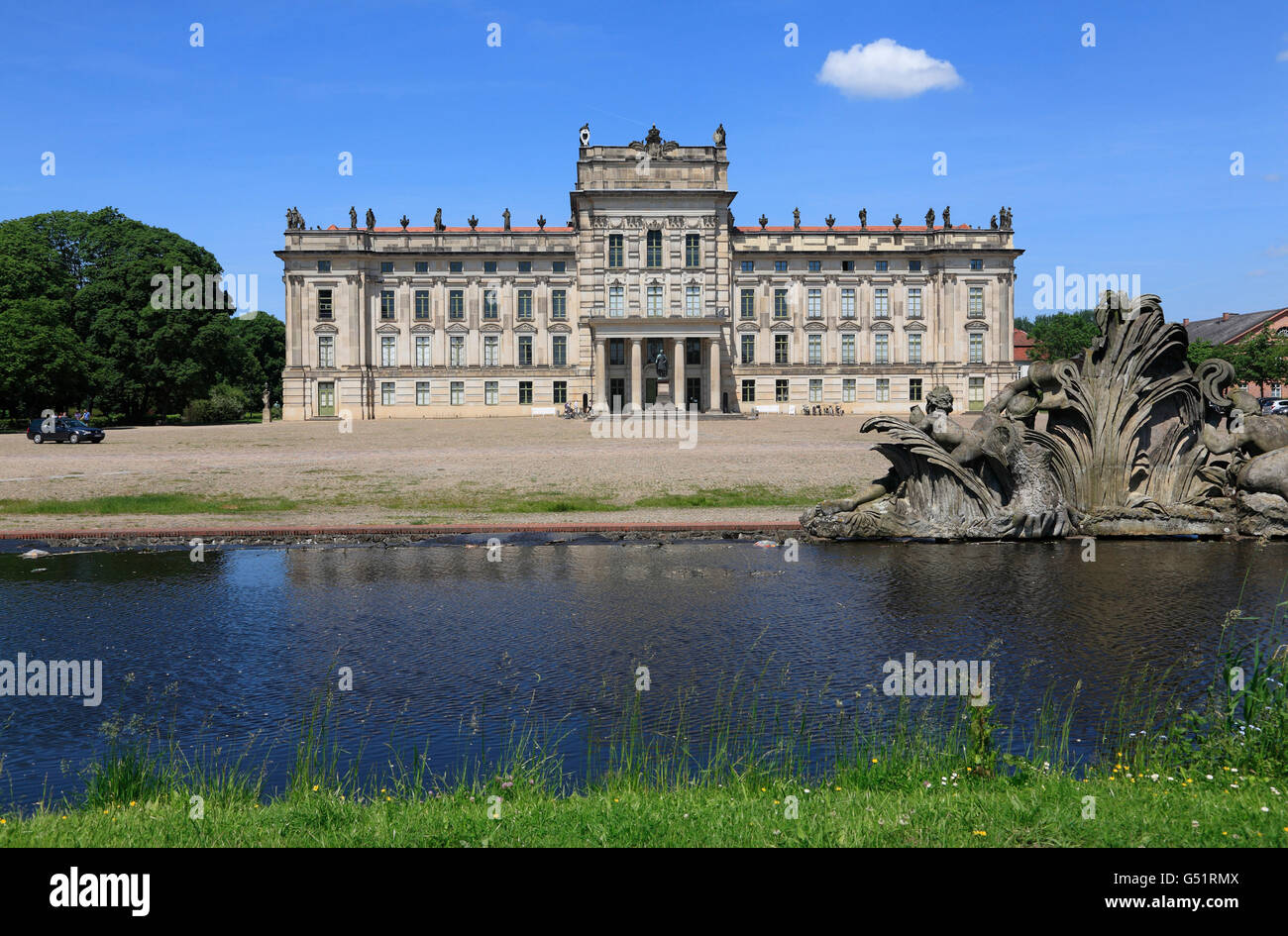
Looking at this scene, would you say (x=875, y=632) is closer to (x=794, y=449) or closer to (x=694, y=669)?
(x=694, y=669)

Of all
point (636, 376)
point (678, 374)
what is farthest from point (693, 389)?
point (636, 376)

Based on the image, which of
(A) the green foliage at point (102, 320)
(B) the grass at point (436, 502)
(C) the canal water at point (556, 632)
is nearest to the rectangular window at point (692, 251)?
(A) the green foliage at point (102, 320)

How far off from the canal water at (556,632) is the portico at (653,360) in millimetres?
65199

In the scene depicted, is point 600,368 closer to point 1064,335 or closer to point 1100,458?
point 1100,458

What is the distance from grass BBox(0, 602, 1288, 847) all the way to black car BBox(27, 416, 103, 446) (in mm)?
43784

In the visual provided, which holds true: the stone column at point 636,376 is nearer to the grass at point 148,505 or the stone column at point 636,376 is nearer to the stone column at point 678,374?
the stone column at point 678,374

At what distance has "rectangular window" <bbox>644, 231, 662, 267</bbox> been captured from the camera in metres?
84.0

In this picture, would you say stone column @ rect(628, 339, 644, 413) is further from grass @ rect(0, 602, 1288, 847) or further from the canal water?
grass @ rect(0, 602, 1288, 847)

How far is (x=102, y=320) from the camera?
7081cm

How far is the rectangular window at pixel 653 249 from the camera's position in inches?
3307

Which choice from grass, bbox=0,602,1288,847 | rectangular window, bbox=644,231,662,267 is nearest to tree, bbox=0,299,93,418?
rectangular window, bbox=644,231,662,267

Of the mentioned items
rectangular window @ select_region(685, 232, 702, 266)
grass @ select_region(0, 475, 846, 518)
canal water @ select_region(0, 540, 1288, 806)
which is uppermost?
rectangular window @ select_region(685, 232, 702, 266)

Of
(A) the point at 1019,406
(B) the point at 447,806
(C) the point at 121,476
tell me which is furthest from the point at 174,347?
(B) the point at 447,806
